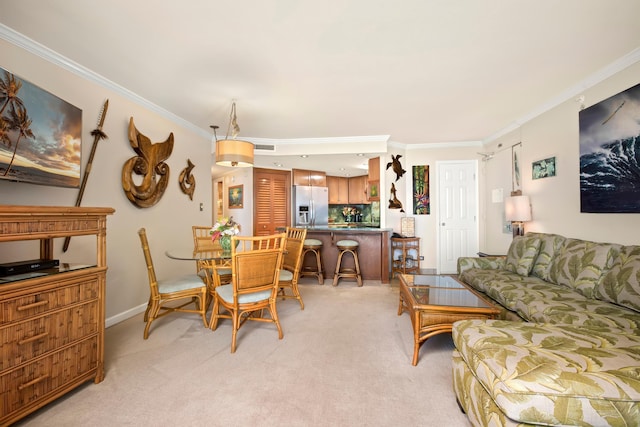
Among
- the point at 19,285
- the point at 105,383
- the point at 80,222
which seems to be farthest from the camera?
the point at 105,383

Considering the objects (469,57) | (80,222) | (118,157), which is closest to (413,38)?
(469,57)

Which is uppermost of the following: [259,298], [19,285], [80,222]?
[80,222]

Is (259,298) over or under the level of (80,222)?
under

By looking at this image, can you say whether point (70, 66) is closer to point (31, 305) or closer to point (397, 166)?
point (31, 305)

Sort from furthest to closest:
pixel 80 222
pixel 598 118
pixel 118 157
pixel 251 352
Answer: pixel 118 157 → pixel 598 118 → pixel 251 352 → pixel 80 222

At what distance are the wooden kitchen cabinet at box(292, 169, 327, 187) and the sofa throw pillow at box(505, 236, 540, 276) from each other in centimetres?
459

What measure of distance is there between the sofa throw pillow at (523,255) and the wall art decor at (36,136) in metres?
4.42

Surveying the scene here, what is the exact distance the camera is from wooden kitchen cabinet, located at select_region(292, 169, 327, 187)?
6723mm

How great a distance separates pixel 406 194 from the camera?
5.30m

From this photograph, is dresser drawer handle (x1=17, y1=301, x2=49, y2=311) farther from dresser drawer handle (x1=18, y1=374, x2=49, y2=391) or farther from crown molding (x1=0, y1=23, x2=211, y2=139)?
crown molding (x1=0, y1=23, x2=211, y2=139)

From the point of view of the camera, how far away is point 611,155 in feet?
8.01

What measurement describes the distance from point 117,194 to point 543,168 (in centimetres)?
502

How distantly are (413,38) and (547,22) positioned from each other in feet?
2.98

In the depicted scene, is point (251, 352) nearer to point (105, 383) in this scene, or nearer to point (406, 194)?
point (105, 383)
